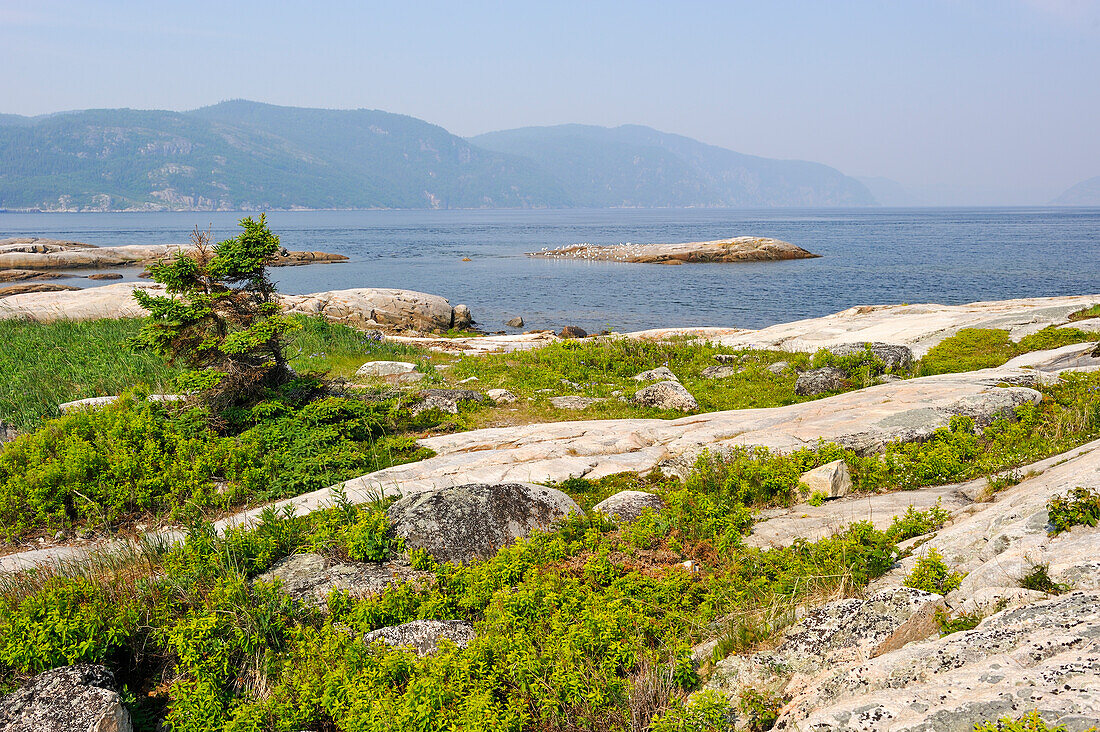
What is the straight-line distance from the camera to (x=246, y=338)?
11453 millimetres

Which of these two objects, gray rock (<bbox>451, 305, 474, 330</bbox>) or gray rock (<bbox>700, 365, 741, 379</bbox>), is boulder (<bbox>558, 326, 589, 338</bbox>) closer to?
gray rock (<bbox>451, 305, 474, 330</bbox>)

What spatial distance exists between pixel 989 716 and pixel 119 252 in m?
99.5

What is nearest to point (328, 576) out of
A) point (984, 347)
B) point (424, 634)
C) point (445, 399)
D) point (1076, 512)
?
point (424, 634)

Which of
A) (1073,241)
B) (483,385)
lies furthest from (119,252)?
(1073,241)

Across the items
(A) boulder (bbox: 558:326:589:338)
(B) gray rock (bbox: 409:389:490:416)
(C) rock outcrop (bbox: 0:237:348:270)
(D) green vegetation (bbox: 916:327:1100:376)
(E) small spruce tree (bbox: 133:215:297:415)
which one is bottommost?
(A) boulder (bbox: 558:326:589:338)

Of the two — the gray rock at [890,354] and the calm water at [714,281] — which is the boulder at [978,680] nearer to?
the gray rock at [890,354]

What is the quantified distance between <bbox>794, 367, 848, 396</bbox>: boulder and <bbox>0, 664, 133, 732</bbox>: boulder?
49.8ft

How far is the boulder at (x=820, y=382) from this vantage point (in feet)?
52.4

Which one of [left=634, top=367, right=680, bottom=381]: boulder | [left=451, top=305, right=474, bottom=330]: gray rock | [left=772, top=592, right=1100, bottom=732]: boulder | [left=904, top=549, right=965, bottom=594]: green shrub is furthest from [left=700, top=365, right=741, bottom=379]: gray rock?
[left=451, top=305, right=474, bottom=330]: gray rock

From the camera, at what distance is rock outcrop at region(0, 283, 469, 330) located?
2944 cm

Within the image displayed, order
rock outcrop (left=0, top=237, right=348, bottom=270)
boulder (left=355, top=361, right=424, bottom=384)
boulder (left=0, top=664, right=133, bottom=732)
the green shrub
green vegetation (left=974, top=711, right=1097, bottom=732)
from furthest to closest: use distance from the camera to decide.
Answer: rock outcrop (left=0, top=237, right=348, bottom=270)
boulder (left=355, top=361, right=424, bottom=384)
the green shrub
boulder (left=0, top=664, right=133, bottom=732)
green vegetation (left=974, top=711, right=1097, bottom=732)

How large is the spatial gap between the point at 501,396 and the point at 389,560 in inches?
351

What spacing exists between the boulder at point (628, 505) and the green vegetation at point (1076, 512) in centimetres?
429

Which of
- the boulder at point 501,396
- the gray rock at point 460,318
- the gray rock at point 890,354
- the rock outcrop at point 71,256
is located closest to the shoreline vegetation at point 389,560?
the boulder at point 501,396
